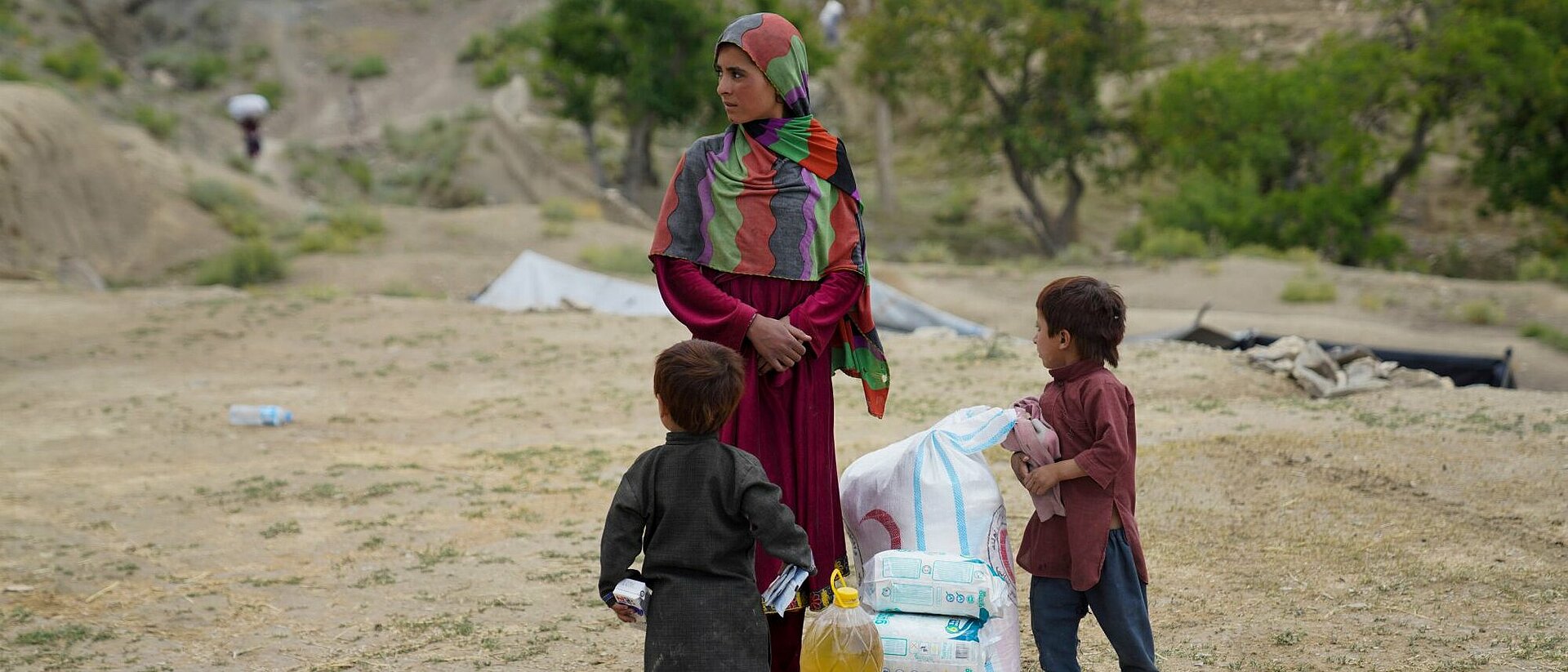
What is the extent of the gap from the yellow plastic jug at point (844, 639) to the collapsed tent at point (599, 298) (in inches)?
331

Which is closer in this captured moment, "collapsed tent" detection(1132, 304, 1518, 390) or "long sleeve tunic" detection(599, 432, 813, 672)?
"long sleeve tunic" detection(599, 432, 813, 672)

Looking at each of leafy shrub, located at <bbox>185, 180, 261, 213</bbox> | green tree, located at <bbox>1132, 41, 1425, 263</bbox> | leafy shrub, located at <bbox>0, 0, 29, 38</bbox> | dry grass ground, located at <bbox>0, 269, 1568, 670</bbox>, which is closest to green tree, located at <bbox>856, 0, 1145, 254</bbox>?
green tree, located at <bbox>1132, 41, 1425, 263</bbox>

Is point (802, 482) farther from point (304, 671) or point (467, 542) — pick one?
point (467, 542)

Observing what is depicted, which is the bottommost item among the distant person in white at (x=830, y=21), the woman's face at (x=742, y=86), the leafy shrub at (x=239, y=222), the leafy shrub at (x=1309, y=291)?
the leafy shrub at (x=1309, y=291)

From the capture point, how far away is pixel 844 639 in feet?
9.22

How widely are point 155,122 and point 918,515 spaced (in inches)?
988

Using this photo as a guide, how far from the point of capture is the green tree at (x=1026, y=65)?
74.4ft

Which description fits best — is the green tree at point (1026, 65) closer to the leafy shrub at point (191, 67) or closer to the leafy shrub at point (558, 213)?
the leafy shrub at point (558, 213)

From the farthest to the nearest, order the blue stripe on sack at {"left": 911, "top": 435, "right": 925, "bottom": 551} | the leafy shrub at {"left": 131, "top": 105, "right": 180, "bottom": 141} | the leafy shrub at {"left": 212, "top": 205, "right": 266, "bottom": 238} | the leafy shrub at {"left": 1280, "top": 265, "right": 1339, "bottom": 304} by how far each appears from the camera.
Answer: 1. the leafy shrub at {"left": 131, "top": 105, "right": 180, "bottom": 141}
2. the leafy shrub at {"left": 212, "top": 205, "right": 266, "bottom": 238}
3. the leafy shrub at {"left": 1280, "top": 265, "right": 1339, "bottom": 304}
4. the blue stripe on sack at {"left": 911, "top": 435, "right": 925, "bottom": 551}

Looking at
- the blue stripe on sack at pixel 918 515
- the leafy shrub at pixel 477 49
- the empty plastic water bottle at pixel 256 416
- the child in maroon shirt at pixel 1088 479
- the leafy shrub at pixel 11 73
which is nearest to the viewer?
the child in maroon shirt at pixel 1088 479

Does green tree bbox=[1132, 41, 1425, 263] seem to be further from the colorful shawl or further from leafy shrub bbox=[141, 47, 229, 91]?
leafy shrub bbox=[141, 47, 229, 91]

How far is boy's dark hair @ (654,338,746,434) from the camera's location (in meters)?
2.66

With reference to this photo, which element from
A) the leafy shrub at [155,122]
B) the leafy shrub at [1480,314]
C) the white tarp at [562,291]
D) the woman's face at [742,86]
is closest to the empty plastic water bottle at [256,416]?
the white tarp at [562,291]

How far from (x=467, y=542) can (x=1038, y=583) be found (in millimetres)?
2924
